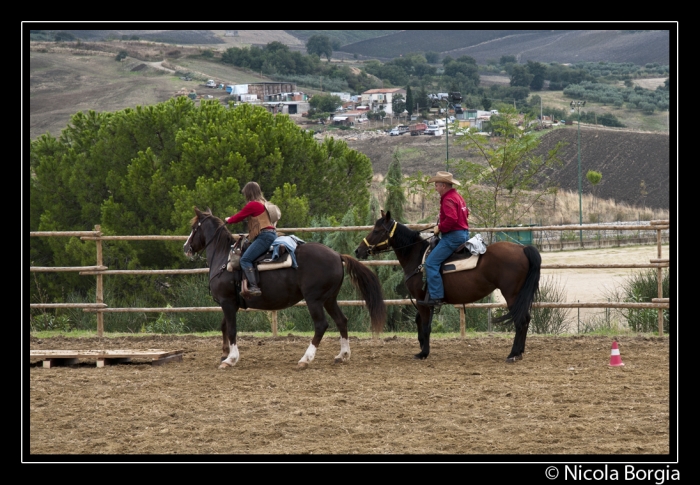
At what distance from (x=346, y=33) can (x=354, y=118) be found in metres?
90.3

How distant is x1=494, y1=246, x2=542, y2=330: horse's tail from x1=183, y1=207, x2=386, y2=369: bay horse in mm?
1531

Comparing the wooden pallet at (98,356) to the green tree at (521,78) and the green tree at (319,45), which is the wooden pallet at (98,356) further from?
the green tree at (319,45)

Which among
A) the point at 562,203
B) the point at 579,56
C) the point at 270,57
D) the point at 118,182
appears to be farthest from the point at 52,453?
the point at 579,56

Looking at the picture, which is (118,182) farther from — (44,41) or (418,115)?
(44,41)

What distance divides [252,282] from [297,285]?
52 cm

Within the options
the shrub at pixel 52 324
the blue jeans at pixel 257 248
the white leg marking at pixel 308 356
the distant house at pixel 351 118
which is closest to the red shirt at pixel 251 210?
the blue jeans at pixel 257 248

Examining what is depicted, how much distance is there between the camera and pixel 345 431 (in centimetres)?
596

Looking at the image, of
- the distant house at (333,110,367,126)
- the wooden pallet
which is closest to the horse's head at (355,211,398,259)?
the wooden pallet

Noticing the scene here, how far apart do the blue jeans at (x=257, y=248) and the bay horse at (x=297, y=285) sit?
224 millimetres

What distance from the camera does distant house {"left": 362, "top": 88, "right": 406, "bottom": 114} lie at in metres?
89.8

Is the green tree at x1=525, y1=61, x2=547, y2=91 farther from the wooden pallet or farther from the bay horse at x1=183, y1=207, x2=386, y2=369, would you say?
the wooden pallet

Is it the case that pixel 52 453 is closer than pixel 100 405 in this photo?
Yes

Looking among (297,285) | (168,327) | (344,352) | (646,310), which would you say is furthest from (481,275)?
(168,327)
